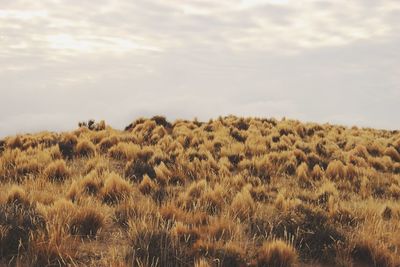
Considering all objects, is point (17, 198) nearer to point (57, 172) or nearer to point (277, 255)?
point (57, 172)

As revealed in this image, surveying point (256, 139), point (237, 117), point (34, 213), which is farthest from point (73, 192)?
point (237, 117)

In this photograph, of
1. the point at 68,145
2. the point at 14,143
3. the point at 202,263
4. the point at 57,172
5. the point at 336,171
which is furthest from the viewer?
the point at 14,143

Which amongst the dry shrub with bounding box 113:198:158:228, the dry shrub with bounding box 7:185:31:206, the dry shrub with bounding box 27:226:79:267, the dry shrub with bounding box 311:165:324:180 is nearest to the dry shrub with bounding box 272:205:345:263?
the dry shrub with bounding box 113:198:158:228

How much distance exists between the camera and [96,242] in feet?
21.4

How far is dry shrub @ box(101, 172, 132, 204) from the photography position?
9188 mm

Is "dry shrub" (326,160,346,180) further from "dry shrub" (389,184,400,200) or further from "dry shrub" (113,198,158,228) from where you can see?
"dry shrub" (113,198,158,228)

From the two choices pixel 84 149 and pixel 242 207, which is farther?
pixel 84 149

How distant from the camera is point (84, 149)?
602 inches

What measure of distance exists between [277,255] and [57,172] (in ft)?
24.1

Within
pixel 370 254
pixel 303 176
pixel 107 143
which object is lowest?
pixel 370 254

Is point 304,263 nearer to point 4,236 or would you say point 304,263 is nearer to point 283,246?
point 283,246

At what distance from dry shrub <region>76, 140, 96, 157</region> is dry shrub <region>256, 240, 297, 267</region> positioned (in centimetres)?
981

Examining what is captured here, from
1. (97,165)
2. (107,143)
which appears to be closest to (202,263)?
(97,165)

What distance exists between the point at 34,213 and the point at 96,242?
1.20m
